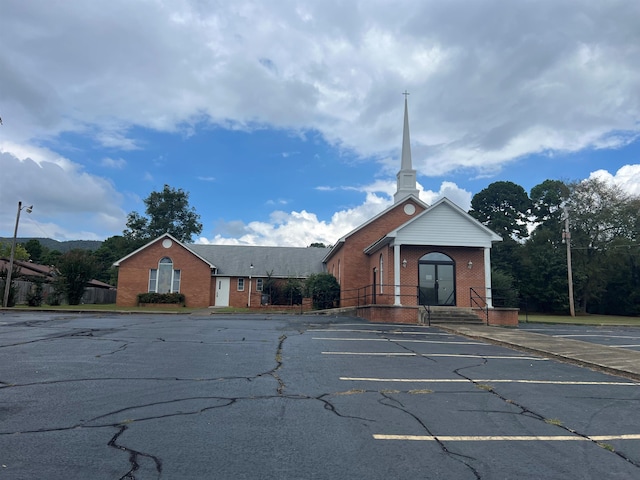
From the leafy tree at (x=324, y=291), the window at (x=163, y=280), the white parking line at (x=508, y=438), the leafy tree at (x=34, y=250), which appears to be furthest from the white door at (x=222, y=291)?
the leafy tree at (x=34, y=250)

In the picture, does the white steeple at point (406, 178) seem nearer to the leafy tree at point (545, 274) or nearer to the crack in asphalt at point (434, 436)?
the leafy tree at point (545, 274)

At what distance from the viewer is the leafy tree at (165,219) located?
59156 mm

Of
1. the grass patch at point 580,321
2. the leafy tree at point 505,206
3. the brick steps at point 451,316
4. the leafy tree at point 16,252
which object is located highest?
the leafy tree at point 505,206

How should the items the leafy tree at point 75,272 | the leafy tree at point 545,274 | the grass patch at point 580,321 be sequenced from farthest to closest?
the leafy tree at point 545,274 < the leafy tree at point 75,272 < the grass patch at point 580,321

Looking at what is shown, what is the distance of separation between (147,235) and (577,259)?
4857 centimetres

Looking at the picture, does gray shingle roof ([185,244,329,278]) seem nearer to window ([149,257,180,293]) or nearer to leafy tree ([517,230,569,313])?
window ([149,257,180,293])

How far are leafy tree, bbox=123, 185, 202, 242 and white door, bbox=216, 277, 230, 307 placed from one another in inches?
943

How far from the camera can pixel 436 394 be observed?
22.7 ft

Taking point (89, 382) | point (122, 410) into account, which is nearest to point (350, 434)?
point (122, 410)

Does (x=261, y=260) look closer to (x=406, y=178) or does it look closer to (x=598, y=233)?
(x=406, y=178)

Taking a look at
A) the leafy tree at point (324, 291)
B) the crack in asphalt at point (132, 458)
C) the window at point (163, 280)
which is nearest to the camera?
the crack in asphalt at point (132, 458)

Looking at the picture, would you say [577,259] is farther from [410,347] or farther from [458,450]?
[458,450]

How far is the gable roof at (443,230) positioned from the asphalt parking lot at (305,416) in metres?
11.5

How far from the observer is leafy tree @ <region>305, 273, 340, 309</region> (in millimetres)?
28938
